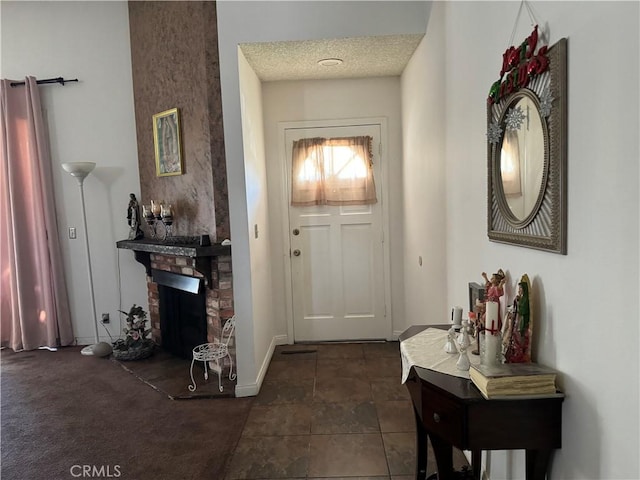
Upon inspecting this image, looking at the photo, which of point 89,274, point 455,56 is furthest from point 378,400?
point 89,274

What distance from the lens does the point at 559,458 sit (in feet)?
3.76

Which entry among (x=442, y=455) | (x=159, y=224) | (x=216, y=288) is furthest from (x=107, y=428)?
(x=442, y=455)

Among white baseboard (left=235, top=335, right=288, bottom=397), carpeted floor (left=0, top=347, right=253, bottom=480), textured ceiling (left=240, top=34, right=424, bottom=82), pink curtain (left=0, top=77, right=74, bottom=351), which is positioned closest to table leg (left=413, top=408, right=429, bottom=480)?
carpeted floor (left=0, top=347, right=253, bottom=480)

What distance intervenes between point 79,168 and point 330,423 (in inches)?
114

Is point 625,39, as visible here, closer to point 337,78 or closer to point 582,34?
point 582,34

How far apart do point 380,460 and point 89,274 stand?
2993 mm

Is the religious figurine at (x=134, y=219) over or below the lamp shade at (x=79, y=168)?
below

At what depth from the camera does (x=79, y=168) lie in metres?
3.24

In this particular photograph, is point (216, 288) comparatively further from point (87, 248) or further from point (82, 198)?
point (82, 198)

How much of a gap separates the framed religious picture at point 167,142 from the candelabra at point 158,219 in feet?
0.96

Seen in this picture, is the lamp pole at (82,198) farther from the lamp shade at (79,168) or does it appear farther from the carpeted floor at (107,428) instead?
the carpeted floor at (107,428)

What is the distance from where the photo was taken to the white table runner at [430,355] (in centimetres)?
134

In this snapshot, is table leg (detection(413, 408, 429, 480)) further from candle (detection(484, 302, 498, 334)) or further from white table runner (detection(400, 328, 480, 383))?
candle (detection(484, 302, 498, 334))

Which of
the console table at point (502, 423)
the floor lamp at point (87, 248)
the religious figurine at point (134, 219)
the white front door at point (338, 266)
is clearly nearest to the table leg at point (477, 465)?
the console table at point (502, 423)
